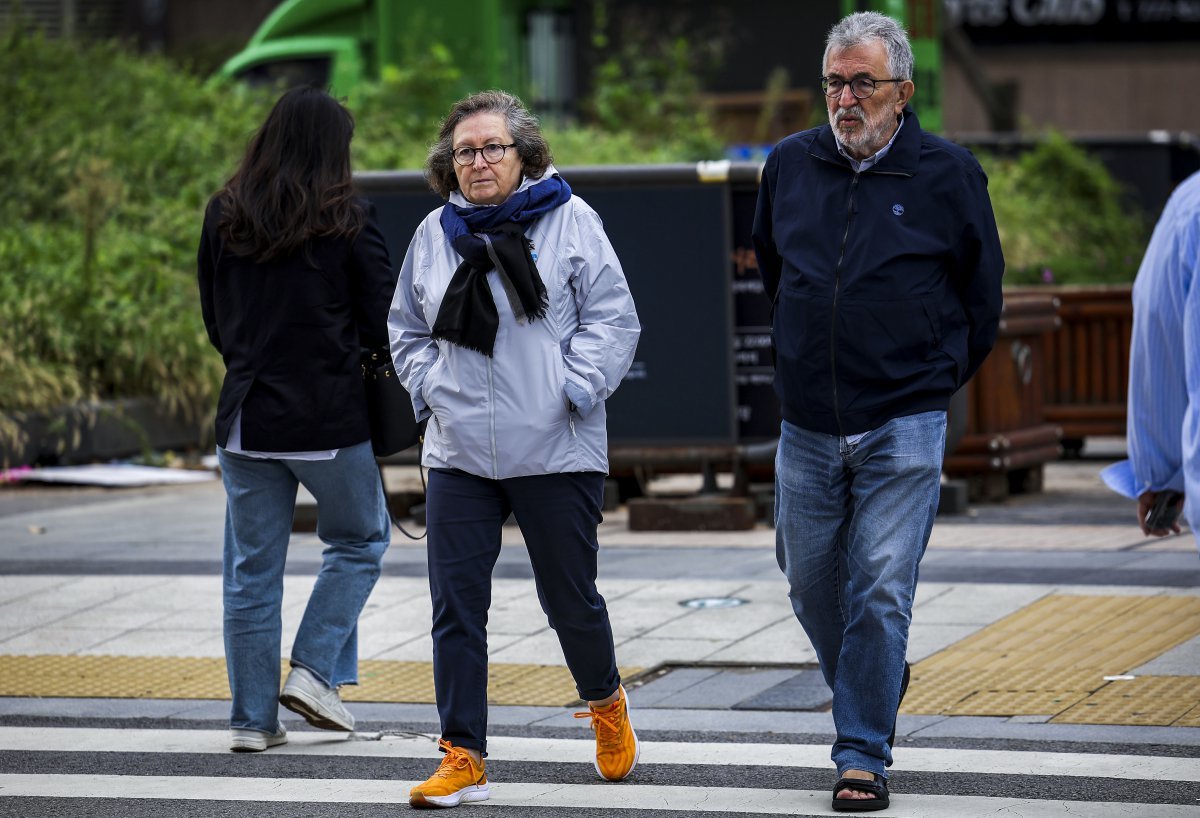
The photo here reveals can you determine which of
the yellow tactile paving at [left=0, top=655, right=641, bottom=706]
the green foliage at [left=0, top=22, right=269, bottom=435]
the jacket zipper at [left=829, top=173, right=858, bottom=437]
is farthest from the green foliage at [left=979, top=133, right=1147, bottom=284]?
the jacket zipper at [left=829, top=173, right=858, bottom=437]

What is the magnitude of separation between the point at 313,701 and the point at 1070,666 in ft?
7.99

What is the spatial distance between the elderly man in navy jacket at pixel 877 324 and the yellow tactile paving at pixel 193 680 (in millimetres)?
1685

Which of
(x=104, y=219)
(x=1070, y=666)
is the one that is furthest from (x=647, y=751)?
(x=104, y=219)

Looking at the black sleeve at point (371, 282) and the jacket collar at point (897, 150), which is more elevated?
the jacket collar at point (897, 150)

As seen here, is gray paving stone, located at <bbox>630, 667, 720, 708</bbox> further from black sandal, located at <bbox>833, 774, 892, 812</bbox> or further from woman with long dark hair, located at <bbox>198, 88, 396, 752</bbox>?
black sandal, located at <bbox>833, 774, 892, 812</bbox>

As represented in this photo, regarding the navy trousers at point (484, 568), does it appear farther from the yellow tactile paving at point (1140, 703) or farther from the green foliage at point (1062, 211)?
the green foliage at point (1062, 211)

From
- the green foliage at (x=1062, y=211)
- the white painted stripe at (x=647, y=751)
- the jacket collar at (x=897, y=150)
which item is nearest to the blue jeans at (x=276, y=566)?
the white painted stripe at (x=647, y=751)

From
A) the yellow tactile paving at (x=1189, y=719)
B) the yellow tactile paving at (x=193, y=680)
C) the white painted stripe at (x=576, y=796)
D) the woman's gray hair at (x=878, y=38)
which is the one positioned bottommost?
the yellow tactile paving at (x=193, y=680)

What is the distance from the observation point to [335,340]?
5.67m

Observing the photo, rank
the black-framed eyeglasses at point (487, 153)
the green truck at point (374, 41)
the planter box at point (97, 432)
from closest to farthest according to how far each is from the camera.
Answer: the black-framed eyeglasses at point (487, 153) → the planter box at point (97, 432) → the green truck at point (374, 41)

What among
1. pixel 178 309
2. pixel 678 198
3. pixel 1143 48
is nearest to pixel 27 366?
pixel 178 309

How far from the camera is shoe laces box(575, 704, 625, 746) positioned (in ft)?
17.1

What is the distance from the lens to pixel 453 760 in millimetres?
5047

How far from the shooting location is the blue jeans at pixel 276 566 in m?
5.70
